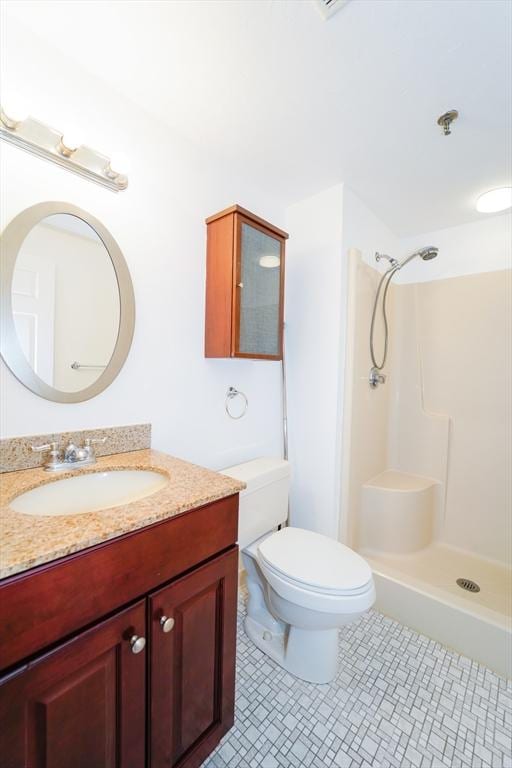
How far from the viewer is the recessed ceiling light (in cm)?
179

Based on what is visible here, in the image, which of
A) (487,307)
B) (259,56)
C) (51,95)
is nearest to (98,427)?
(51,95)

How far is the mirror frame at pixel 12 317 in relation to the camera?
1003 mm

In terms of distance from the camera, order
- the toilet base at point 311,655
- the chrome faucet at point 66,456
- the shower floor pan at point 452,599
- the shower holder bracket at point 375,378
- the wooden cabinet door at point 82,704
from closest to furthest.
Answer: the wooden cabinet door at point 82,704, the chrome faucet at point 66,456, the toilet base at point 311,655, the shower floor pan at point 452,599, the shower holder bracket at point 375,378

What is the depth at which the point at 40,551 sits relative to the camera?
0.59 meters

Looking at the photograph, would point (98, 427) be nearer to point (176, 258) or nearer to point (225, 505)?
point (225, 505)

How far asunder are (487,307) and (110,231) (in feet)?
7.42

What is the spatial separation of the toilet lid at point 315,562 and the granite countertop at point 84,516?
54cm

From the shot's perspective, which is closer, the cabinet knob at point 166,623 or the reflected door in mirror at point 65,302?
the cabinet knob at point 166,623

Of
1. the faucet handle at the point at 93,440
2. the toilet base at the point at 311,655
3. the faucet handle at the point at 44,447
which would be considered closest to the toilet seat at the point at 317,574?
the toilet base at the point at 311,655

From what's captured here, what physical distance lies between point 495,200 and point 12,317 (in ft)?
7.96

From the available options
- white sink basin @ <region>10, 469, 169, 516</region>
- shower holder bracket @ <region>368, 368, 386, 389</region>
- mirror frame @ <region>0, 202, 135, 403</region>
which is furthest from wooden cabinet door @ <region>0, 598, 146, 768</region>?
shower holder bracket @ <region>368, 368, 386, 389</region>

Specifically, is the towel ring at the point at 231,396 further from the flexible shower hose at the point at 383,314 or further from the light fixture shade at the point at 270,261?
the flexible shower hose at the point at 383,314

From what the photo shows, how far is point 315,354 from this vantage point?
194 cm

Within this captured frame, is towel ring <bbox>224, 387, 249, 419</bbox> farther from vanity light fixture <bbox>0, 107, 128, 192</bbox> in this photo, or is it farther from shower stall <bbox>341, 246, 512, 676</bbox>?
vanity light fixture <bbox>0, 107, 128, 192</bbox>
